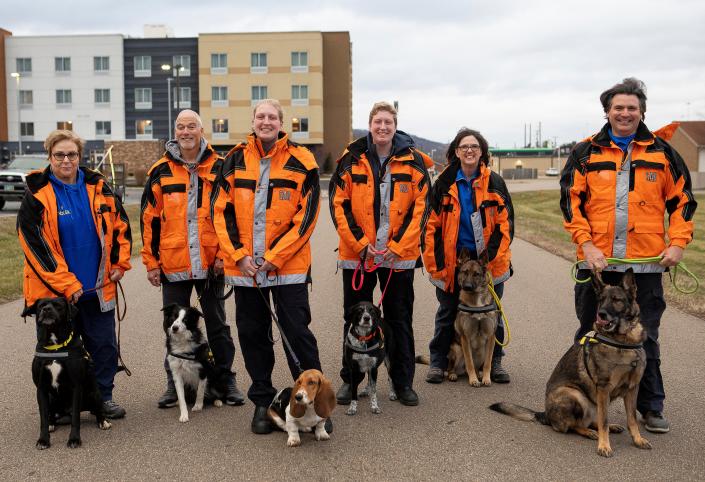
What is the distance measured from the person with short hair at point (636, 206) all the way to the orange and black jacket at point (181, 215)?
2.78 meters

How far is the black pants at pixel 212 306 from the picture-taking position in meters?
5.35

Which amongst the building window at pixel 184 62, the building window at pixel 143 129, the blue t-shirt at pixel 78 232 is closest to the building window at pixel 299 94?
the building window at pixel 184 62

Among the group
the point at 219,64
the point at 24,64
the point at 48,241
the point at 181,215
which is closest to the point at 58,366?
the point at 48,241

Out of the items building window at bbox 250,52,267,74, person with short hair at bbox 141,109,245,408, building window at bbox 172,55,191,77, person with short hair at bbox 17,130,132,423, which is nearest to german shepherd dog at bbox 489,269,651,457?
person with short hair at bbox 141,109,245,408

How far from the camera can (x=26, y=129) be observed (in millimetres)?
61719

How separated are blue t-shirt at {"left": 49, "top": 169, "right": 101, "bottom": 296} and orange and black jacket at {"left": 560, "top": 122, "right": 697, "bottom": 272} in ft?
11.7

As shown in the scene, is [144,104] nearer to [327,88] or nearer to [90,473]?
[327,88]

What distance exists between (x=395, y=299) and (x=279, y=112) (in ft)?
5.87

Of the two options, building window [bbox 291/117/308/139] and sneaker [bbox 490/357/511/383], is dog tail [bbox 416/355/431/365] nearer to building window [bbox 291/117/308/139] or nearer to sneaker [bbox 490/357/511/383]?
sneaker [bbox 490/357/511/383]

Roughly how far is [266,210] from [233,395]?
1.64m

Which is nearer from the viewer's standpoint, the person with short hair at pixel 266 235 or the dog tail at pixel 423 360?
the person with short hair at pixel 266 235

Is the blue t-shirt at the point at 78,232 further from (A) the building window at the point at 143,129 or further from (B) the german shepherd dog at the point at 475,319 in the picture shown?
(A) the building window at the point at 143,129

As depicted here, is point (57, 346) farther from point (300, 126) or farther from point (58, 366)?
point (300, 126)

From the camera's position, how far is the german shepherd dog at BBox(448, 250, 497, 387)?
5.73 metres
